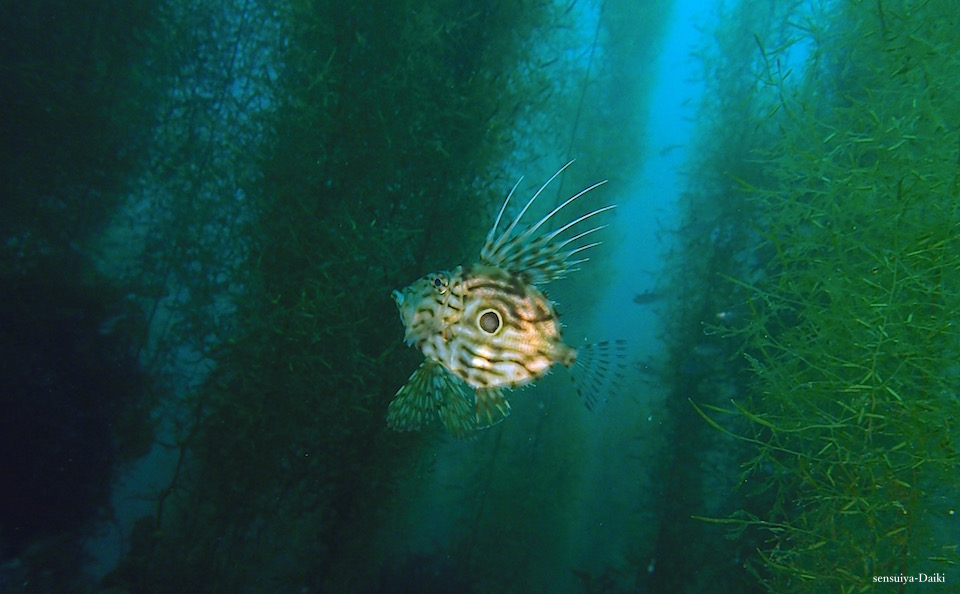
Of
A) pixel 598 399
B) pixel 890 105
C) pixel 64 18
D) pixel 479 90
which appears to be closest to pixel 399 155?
pixel 479 90

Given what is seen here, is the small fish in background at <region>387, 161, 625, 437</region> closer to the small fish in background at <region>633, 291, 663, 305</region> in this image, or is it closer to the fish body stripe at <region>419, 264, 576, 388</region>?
the fish body stripe at <region>419, 264, 576, 388</region>

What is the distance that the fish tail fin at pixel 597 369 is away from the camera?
3.41 meters

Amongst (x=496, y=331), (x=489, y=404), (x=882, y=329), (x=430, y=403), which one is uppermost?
(x=496, y=331)

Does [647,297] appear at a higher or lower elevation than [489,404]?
higher

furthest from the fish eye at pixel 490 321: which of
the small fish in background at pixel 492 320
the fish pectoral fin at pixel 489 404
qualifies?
the fish pectoral fin at pixel 489 404

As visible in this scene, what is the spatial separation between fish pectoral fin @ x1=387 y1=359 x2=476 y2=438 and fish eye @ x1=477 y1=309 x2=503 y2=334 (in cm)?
53

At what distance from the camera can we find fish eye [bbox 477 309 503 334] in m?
3.14

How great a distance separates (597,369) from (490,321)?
0.95 m

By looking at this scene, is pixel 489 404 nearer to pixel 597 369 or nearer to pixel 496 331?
pixel 496 331

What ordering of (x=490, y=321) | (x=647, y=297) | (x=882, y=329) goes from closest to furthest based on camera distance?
1. (x=490, y=321)
2. (x=882, y=329)
3. (x=647, y=297)

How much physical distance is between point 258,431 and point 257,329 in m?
1.13

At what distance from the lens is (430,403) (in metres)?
3.44

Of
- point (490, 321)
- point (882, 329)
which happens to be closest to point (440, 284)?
point (490, 321)

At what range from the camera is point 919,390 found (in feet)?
12.5
